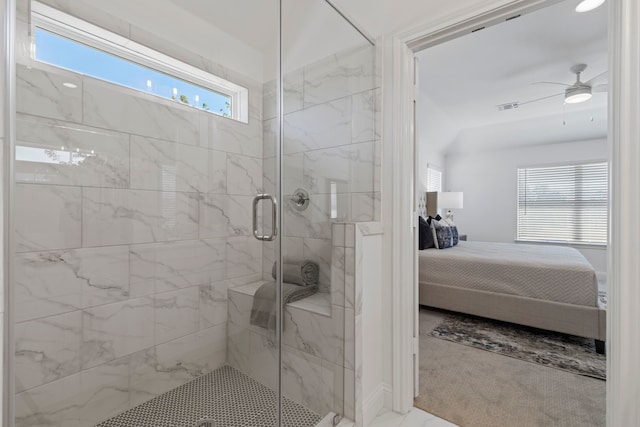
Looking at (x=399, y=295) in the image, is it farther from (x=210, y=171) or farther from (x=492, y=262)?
(x=492, y=262)

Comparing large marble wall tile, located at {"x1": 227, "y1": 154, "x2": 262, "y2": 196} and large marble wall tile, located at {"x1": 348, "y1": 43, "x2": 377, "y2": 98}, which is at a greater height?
large marble wall tile, located at {"x1": 348, "y1": 43, "x2": 377, "y2": 98}

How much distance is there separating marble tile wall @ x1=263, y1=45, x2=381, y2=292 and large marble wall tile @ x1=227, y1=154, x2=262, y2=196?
62 mm

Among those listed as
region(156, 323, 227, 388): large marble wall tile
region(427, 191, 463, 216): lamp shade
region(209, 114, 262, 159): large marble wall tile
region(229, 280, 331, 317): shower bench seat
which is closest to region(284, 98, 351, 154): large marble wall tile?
region(209, 114, 262, 159): large marble wall tile

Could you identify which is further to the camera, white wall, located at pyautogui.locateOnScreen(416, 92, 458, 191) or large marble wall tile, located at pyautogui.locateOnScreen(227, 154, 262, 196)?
white wall, located at pyautogui.locateOnScreen(416, 92, 458, 191)

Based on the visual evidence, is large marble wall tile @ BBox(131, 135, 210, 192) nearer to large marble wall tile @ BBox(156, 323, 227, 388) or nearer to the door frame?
large marble wall tile @ BBox(156, 323, 227, 388)

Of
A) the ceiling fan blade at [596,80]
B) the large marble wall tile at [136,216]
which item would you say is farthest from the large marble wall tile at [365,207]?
the ceiling fan blade at [596,80]

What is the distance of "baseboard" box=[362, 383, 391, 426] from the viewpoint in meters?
1.69

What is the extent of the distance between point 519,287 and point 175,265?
2.95 m

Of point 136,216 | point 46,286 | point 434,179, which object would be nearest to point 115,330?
point 46,286

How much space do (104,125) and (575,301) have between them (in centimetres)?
356

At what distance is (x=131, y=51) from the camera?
5.17 ft

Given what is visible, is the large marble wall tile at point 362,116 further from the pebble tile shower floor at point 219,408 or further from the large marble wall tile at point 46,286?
the large marble wall tile at point 46,286

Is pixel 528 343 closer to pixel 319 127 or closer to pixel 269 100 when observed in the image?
pixel 319 127

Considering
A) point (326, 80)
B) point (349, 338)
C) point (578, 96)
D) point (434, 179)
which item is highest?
point (578, 96)
